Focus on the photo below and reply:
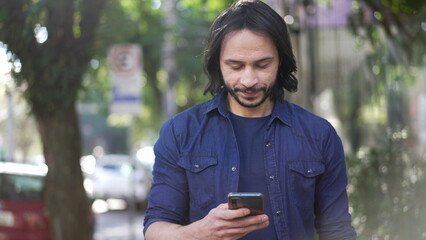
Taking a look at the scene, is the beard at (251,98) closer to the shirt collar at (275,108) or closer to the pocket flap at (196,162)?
the shirt collar at (275,108)

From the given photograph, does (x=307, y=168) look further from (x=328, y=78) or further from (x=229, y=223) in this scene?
(x=328, y=78)

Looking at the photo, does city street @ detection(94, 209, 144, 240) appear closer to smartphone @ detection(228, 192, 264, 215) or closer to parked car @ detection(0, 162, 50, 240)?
parked car @ detection(0, 162, 50, 240)

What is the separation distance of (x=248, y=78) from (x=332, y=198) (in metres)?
0.52

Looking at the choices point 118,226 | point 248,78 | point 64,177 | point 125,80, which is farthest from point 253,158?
point 118,226

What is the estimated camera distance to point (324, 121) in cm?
314

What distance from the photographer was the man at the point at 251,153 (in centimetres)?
299

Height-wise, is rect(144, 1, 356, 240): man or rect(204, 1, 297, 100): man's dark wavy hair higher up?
rect(204, 1, 297, 100): man's dark wavy hair

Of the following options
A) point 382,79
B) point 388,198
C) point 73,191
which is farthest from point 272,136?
point 73,191

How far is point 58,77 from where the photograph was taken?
9508 mm

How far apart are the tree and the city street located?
202 inches

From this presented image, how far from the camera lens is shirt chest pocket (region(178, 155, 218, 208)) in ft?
9.89

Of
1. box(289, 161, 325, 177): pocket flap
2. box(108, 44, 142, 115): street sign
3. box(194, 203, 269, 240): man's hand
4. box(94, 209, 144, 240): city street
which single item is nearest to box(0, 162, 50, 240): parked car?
box(108, 44, 142, 115): street sign

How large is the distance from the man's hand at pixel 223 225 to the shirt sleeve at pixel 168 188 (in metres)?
0.13

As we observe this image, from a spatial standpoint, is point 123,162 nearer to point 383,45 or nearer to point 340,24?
point 340,24
